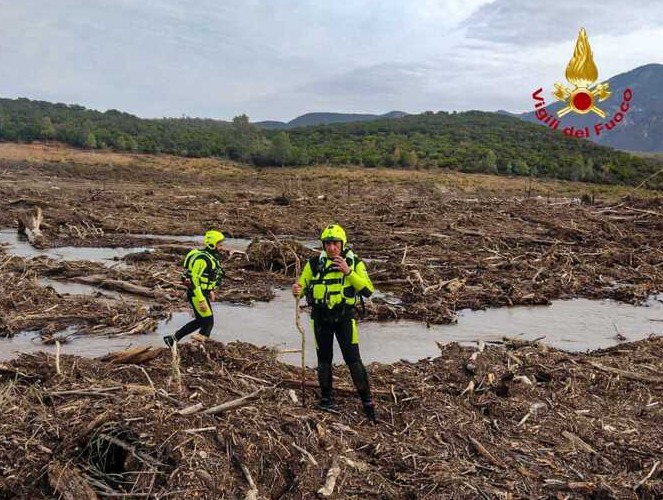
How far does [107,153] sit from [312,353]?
62.5m

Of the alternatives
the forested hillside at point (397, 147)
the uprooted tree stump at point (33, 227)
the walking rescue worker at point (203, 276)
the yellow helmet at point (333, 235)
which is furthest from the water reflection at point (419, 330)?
the forested hillside at point (397, 147)

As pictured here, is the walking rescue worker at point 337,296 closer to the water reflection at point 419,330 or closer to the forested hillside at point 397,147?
the water reflection at point 419,330

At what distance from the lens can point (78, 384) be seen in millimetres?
5988

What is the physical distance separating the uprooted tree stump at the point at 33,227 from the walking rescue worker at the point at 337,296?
14.5 m

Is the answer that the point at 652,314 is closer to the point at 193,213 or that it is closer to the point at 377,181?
the point at 193,213

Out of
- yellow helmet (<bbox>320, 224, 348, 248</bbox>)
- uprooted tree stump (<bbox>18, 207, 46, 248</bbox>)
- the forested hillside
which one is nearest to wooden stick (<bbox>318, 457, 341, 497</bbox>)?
yellow helmet (<bbox>320, 224, 348, 248</bbox>)

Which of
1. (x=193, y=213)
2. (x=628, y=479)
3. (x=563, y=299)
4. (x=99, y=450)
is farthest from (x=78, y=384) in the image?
(x=193, y=213)

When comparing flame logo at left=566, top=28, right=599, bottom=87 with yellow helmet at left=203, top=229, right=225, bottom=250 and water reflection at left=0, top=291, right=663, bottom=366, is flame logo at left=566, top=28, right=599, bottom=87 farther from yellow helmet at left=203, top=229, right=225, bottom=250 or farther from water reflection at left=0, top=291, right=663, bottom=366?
yellow helmet at left=203, top=229, right=225, bottom=250

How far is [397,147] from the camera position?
73438 millimetres

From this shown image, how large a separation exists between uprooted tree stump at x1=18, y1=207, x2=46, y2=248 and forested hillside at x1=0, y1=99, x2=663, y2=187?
46339mm

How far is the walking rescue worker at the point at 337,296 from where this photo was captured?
233 inches

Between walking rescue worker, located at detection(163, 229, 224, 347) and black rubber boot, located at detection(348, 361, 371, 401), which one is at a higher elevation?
walking rescue worker, located at detection(163, 229, 224, 347)

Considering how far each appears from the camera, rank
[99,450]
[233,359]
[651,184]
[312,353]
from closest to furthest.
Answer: [99,450] < [233,359] < [312,353] < [651,184]

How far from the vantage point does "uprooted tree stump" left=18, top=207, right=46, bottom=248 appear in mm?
18453
